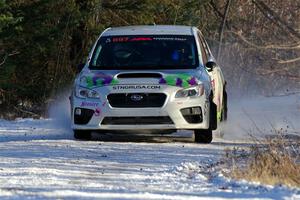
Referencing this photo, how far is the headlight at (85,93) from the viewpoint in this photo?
470 inches

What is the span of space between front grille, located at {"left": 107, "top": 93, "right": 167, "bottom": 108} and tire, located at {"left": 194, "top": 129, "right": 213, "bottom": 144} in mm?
818

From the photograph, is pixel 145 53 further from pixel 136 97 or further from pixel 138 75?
pixel 136 97

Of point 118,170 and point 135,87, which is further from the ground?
point 118,170

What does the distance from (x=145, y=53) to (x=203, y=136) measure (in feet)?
5.24

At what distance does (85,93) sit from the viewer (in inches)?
476

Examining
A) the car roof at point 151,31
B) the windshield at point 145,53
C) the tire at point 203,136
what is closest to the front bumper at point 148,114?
the tire at point 203,136

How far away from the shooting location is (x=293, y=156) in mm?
10102

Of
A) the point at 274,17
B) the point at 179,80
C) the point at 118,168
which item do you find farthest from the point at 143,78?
the point at 274,17

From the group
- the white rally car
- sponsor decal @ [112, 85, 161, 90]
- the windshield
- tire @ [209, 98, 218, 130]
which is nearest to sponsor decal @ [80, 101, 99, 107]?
the white rally car

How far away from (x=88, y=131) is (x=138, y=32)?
6.40ft

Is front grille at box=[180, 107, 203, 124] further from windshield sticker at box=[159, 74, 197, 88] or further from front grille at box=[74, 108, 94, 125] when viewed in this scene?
front grille at box=[74, 108, 94, 125]

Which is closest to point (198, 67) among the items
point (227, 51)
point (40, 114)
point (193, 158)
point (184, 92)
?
point (184, 92)

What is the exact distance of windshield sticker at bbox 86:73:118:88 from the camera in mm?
11930

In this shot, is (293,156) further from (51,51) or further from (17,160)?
(51,51)
